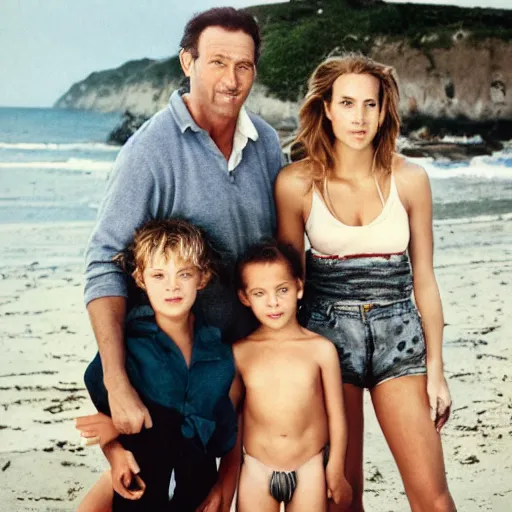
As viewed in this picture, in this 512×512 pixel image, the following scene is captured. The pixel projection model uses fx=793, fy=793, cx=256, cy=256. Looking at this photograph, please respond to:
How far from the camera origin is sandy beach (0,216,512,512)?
3.54 metres

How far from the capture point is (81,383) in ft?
16.3

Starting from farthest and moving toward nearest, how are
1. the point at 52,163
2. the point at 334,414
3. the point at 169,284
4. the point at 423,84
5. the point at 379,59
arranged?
the point at 423,84, the point at 379,59, the point at 52,163, the point at 334,414, the point at 169,284

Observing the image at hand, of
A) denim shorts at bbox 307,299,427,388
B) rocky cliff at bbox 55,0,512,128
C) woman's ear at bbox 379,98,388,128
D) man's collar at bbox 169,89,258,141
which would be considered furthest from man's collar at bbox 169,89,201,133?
rocky cliff at bbox 55,0,512,128

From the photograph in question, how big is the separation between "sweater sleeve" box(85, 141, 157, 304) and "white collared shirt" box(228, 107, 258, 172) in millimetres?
255

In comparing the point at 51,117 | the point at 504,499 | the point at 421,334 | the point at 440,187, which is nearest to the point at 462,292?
the point at 504,499

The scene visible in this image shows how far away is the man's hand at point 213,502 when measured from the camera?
2.09m

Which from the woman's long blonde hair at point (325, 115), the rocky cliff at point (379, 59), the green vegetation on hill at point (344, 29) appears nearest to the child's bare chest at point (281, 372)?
the woman's long blonde hair at point (325, 115)

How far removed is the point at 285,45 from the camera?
16422mm

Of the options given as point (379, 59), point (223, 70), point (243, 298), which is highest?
point (379, 59)

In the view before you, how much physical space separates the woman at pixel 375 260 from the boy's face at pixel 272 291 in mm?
110

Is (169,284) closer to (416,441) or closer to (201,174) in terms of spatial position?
(201,174)

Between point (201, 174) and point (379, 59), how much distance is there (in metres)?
16.4

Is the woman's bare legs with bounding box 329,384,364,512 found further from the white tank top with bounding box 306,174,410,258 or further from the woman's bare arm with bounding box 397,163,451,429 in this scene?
the white tank top with bounding box 306,174,410,258

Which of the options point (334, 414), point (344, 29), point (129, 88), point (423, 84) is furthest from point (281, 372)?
point (423, 84)
